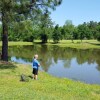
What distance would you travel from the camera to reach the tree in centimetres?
2522

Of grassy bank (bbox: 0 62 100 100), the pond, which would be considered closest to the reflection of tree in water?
the pond

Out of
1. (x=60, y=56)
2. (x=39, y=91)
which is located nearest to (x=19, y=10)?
(x=39, y=91)

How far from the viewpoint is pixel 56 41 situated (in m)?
117

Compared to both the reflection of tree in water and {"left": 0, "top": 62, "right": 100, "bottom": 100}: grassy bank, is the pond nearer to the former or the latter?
the reflection of tree in water

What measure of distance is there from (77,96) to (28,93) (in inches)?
102

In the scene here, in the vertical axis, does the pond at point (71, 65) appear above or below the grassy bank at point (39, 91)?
below

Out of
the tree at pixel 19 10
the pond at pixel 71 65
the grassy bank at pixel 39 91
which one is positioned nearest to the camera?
the grassy bank at pixel 39 91

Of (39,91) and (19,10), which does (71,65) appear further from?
(39,91)

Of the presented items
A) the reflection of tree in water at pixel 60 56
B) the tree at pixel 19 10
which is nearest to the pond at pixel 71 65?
the reflection of tree in water at pixel 60 56

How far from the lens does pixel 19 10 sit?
26.5 metres

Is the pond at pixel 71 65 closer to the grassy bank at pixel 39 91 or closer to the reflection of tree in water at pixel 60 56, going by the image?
the reflection of tree in water at pixel 60 56

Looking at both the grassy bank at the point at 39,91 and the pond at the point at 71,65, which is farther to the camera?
the pond at the point at 71,65

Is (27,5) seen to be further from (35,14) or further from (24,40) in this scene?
(24,40)

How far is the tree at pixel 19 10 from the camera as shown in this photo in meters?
25.2
